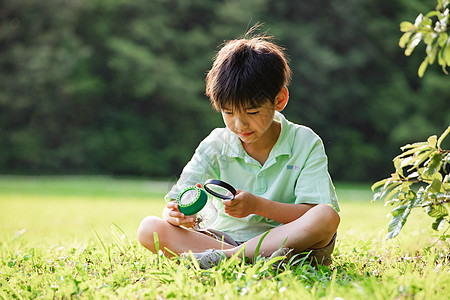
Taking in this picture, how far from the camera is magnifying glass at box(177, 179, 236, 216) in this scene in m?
2.23

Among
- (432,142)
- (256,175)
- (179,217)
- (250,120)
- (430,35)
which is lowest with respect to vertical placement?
(179,217)

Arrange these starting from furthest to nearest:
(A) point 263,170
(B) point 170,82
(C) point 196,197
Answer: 1. (B) point 170,82
2. (A) point 263,170
3. (C) point 196,197

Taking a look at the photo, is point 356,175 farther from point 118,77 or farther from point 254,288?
point 254,288

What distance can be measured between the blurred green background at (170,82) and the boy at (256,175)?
1505cm

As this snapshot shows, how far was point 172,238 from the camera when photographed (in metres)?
2.38

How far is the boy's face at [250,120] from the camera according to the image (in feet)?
7.58

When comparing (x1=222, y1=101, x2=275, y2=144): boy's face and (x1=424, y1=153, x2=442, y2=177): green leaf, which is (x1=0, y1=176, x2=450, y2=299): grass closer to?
(x1=424, y1=153, x2=442, y2=177): green leaf

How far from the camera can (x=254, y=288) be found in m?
1.74

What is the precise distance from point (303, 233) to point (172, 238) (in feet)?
1.95

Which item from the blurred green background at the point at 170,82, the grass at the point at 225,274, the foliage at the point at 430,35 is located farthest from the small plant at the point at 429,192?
the blurred green background at the point at 170,82

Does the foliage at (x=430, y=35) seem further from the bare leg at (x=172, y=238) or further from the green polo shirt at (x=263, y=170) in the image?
the bare leg at (x=172, y=238)

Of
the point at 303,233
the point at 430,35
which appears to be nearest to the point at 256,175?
the point at 303,233

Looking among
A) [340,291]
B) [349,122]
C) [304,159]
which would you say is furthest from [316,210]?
[349,122]

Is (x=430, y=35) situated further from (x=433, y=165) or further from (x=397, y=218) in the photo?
(x=397, y=218)
